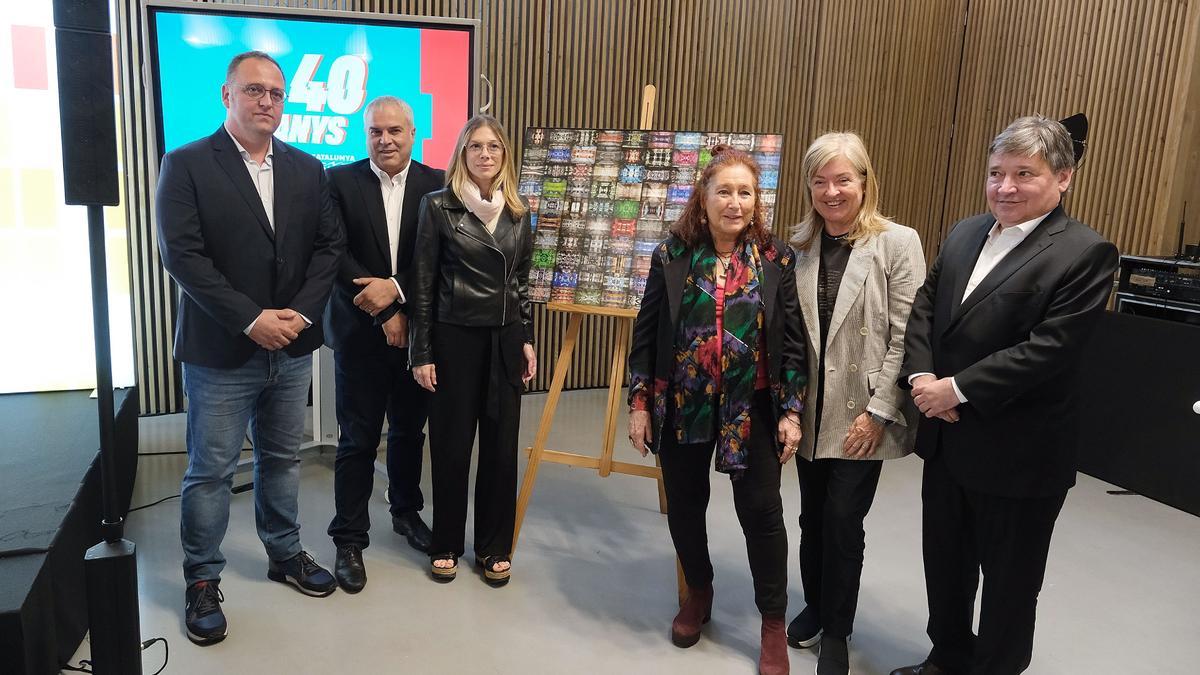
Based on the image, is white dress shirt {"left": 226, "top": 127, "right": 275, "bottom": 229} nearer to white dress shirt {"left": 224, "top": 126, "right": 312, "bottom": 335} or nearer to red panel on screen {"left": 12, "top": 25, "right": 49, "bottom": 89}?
white dress shirt {"left": 224, "top": 126, "right": 312, "bottom": 335}

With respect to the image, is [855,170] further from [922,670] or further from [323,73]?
[323,73]

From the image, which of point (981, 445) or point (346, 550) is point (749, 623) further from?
point (346, 550)

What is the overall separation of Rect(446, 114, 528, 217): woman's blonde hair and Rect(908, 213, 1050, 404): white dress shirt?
1.57 m

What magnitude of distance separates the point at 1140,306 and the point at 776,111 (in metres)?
3.03

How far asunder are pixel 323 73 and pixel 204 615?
271 cm

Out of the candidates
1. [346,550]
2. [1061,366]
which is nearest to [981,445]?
[1061,366]

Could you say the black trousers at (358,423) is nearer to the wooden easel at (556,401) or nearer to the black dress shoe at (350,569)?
the black dress shoe at (350,569)

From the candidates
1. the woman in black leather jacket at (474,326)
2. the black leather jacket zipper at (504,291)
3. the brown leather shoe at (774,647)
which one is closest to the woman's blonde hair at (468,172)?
the woman in black leather jacket at (474,326)

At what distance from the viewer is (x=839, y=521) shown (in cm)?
263

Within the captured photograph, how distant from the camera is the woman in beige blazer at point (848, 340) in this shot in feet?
8.38

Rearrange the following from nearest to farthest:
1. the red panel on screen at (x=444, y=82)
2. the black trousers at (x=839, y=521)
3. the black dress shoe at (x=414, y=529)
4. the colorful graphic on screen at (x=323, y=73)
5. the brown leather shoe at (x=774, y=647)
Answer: the black trousers at (x=839, y=521), the brown leather shoe at (x=774, y=647), the black dress shoe at (x=414, y=529), the colorful graphic on screen at (x=323, y=73), the red panel on screen at (x=444, y=82)

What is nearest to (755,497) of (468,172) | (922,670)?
(922,670)

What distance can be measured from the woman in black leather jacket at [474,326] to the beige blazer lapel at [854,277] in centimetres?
123

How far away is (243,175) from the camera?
2.78m
